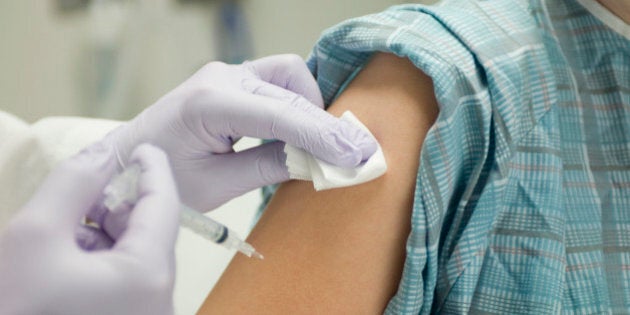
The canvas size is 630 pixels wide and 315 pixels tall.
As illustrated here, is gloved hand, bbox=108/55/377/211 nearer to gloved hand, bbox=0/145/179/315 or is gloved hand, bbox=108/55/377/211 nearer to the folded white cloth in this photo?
the folded white cloth

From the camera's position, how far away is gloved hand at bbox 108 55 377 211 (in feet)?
3.02

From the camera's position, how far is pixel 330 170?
91 cm

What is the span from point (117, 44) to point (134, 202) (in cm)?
180

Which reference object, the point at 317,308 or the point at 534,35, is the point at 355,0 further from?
the point at 317,308

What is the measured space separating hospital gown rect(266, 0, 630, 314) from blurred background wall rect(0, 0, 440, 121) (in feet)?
5.31

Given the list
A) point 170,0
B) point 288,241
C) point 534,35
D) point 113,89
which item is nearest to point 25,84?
point 113,89

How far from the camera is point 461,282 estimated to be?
937mm

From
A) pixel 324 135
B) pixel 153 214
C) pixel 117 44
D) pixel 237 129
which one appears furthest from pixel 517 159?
pixel 117 44

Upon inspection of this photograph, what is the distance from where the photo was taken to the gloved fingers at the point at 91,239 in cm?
83

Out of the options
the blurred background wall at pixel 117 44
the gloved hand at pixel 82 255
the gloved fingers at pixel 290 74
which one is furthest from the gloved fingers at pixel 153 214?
the blurred background wall at pixel 117 44

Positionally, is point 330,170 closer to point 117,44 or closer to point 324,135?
point 324,135

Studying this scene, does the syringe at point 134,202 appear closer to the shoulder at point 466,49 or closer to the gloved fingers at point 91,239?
the gloved fingers at point 91,239

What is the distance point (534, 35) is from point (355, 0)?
1.81 meters

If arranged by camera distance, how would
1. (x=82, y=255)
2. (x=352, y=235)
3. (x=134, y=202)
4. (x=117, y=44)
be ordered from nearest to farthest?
(x=82, y=255) < (x=134, y=202) < (x=352, y=235) < (x=117, y=44)
